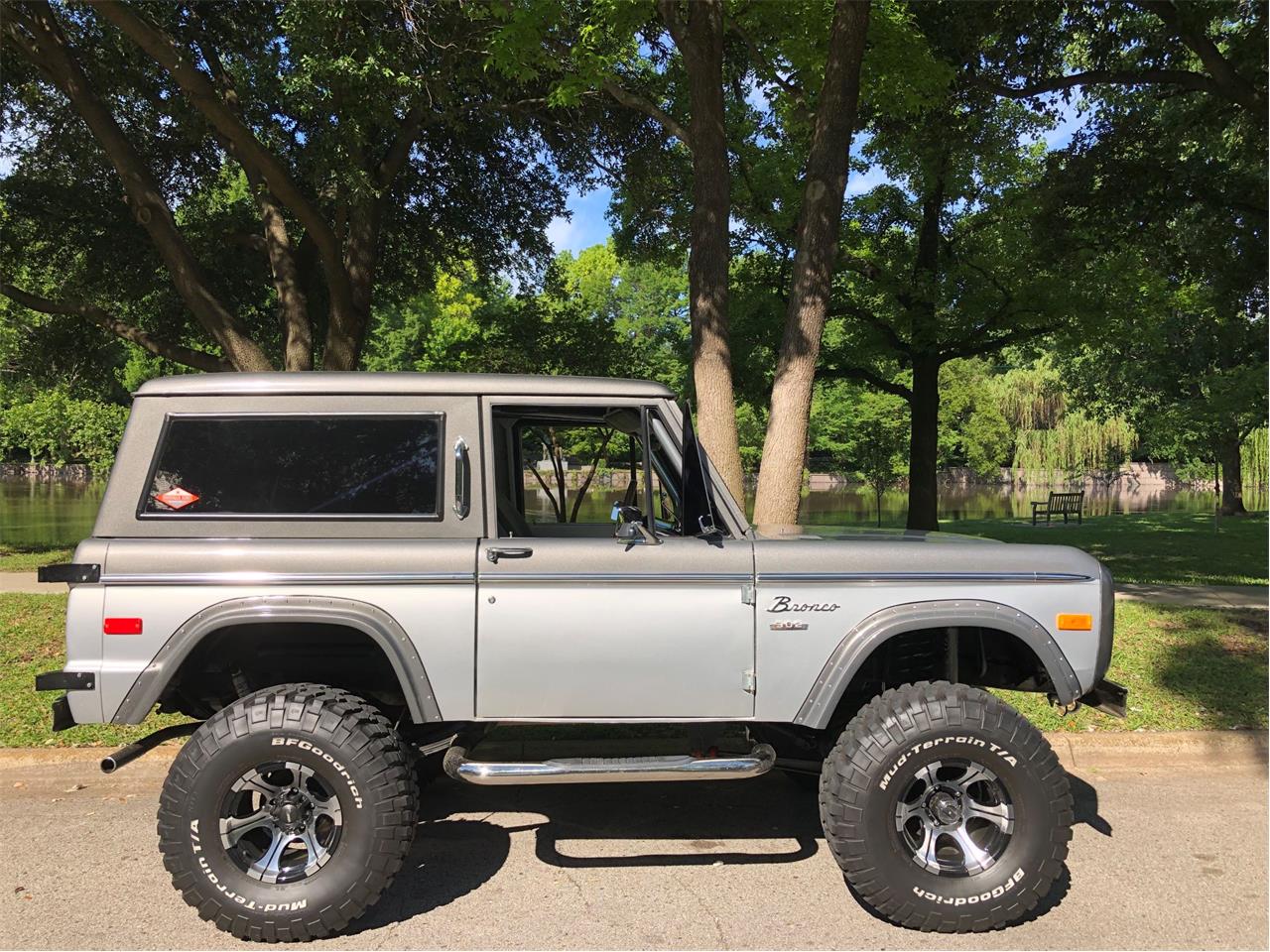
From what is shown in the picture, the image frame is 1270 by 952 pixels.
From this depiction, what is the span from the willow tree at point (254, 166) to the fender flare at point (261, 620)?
6.56 meters

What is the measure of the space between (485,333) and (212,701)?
618 inches

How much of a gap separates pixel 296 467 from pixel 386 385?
1.63ft

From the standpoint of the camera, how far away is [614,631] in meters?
3.31

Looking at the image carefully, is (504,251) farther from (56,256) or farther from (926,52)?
(926,52)

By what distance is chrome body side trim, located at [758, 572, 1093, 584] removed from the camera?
3.37 meters

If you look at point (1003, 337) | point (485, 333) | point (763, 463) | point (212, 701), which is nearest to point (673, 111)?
point (763, 463)

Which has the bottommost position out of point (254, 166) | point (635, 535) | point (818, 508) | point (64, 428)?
point (818, 508)

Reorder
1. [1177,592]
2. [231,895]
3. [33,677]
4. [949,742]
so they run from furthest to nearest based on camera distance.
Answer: [1177,592]
[33,677]
[949,742]
[231,895]

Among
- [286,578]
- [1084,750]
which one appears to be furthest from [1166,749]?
[286,578]

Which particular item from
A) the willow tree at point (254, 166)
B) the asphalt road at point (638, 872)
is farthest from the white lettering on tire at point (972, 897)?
the willow tree at point (254, 166)

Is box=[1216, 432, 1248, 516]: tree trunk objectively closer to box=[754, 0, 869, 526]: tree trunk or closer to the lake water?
the lake water

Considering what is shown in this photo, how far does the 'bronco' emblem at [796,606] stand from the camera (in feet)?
11.0

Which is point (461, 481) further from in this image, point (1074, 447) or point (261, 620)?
point (1074, 447)

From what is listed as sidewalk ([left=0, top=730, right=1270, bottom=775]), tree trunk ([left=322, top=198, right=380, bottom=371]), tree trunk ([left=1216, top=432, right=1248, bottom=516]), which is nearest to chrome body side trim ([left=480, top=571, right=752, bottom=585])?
sidewalk ([left=0, top=730, right=1270, bottom=775])
